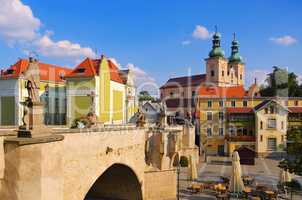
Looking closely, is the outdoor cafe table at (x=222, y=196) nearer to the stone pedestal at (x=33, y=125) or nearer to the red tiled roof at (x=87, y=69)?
the stone pedestal at (x=33, y=125)

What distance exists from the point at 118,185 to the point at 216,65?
61.4m

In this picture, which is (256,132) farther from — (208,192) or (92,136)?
(92,136)

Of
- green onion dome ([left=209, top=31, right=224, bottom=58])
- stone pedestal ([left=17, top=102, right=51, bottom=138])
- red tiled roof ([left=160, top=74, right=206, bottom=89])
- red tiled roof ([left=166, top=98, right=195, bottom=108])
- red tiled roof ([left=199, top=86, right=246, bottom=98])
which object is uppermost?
green onion dome ([left=209, top=31, right=224, bottom=58])

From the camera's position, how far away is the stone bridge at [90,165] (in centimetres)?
812

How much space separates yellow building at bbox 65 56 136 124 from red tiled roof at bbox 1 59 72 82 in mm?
3671

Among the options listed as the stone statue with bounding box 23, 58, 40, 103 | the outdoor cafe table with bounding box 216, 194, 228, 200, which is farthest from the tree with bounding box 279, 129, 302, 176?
the stone statue with bounding box 23, 58, 40, 103

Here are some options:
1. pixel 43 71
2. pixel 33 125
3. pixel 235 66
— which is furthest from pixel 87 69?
pixel 235 66

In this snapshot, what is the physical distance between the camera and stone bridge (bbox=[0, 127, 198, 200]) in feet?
26.7

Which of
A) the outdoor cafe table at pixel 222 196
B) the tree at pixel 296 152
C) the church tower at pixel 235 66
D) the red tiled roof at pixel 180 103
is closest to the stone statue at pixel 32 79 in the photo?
the tree at pixel 296 152

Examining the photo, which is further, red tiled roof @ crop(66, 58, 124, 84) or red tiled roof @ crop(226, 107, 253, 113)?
red tiled roof @ crop(226, 107, 253, 113)

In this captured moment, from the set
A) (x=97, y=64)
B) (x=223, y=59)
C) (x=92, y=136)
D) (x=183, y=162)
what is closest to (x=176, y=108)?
(x=223, y=59)

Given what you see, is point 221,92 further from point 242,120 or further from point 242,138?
point 242,138

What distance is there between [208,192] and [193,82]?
188ft

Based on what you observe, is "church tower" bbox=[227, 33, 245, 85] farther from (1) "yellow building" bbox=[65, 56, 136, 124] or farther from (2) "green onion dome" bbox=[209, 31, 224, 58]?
(1) "yellow building" bbox=[65, 56, 136, 124]
